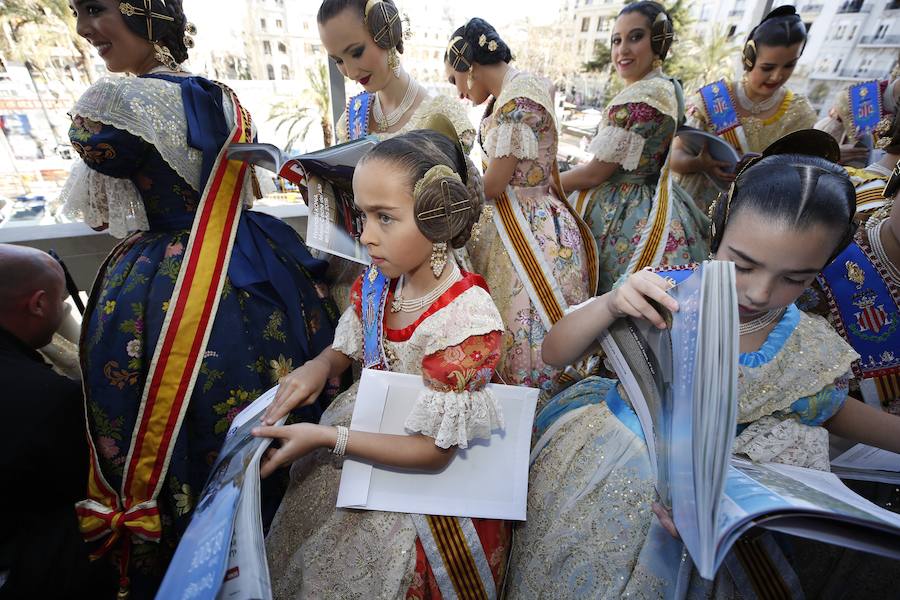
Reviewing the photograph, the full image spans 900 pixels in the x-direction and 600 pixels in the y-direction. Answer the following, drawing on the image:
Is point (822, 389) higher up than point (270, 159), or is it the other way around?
point (270, 159)

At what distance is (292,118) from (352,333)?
7.50ft

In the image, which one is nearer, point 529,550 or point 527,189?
point 529,550

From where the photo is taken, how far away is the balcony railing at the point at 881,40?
10.5 feet

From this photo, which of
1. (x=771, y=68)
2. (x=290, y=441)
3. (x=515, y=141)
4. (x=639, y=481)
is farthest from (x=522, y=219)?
(x=771, y=68)

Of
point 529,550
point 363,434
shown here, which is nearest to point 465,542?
point 529,550

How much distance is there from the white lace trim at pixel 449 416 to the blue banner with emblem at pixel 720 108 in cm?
210

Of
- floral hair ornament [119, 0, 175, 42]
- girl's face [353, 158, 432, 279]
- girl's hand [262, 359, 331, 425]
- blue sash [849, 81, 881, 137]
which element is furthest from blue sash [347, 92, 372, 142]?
blue sash [849, 81, 881, 137]

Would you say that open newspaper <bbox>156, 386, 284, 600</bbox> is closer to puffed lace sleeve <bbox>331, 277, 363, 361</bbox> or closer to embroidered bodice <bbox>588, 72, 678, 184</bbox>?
puffed lace sleeve <bbox>331, 277, 363, 361</bbox>

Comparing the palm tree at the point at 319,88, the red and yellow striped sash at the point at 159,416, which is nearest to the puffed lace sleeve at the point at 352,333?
the red and yellow striped sash at the point at 159,416

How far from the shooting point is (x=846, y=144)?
211 centimetres

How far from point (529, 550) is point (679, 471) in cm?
39

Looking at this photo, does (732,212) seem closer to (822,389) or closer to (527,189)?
(822,389)

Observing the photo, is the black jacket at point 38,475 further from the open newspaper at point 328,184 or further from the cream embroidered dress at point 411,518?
the open newspaper at point 328,184

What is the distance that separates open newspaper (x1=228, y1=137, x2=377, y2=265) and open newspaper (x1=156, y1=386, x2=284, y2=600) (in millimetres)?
474
